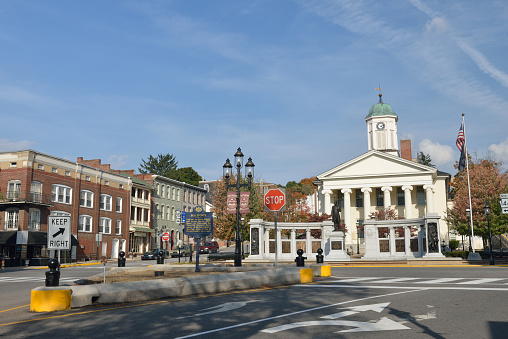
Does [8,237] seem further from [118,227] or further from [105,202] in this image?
[118,227]

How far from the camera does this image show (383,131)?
3041 inches

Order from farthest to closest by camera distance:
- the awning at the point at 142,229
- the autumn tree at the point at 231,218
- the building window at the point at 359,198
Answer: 1. the building window at the point at 359,198
2. the awning at the point at 142,229
3. the autumn tree at the point at 231,218

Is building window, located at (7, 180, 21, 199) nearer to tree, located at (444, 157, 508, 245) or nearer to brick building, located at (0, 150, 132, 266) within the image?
brick building, located at (0, 150, 132, 266)

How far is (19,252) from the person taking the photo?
46.9 metres

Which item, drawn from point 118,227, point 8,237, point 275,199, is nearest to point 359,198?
point 118,227

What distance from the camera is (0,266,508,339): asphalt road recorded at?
314 inches

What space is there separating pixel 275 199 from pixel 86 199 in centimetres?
4250

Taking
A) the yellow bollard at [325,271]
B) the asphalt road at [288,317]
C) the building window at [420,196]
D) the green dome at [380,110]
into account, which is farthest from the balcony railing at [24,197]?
the green dome at [380,110]

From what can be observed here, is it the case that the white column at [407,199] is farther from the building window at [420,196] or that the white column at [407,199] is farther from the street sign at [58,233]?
the street sign at [58,233]

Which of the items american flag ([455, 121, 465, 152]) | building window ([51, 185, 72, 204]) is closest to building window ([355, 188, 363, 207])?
american flag ([455, 121, 465, 152])

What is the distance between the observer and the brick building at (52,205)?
156ft

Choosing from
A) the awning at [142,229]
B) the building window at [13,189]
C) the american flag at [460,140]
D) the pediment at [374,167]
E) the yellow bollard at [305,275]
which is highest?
the pediment at [374,167]

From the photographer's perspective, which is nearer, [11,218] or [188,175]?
[11,218]

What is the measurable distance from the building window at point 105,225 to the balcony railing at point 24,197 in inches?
421
